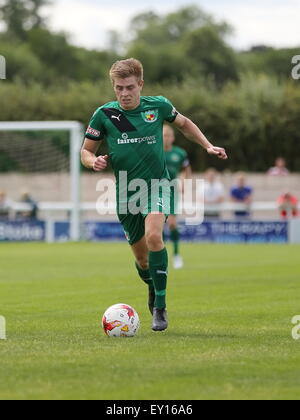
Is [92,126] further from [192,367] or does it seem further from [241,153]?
Answer: [241,153]

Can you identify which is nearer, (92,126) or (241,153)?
(92,126)

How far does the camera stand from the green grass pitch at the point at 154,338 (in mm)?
6691

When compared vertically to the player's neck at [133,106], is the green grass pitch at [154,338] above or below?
below

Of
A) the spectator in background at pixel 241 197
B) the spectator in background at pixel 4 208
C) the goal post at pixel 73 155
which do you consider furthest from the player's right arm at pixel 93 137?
the spectator in background at pixel 4 208

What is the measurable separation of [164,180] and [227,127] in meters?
38.5

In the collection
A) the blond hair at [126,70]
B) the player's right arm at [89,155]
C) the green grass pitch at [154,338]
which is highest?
the blond hair at [126,70]

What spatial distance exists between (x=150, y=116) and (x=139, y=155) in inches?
17.3

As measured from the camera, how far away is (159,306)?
9.79m

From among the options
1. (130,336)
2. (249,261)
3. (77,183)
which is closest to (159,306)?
(130,336)

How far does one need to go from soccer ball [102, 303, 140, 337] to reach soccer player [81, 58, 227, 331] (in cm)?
46

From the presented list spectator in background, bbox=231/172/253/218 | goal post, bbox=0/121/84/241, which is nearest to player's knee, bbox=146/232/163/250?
goal post, bbox=0/121/84/241

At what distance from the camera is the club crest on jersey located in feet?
32.9

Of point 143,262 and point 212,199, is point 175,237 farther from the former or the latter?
point 212,199

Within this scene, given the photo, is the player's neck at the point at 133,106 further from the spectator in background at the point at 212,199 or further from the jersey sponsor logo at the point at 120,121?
the spectator in background at the point at 212,199
